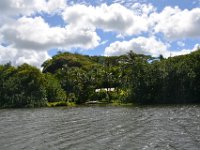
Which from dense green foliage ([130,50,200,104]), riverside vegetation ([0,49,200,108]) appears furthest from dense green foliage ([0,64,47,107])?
dense green foliage ([130,50,200,104])

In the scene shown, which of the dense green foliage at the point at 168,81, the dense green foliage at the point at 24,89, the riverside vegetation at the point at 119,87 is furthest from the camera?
the dense green foliage at the point at 24,89

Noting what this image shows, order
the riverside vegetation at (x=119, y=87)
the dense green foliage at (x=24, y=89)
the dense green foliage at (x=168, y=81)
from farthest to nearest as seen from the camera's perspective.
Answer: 1. the dense green foliage at (x=24, y=89)
2. the riverside vegetation at (x=119, y=87)
3. the dense green foliage at (x=168, y=81)

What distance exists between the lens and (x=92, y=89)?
131 metres

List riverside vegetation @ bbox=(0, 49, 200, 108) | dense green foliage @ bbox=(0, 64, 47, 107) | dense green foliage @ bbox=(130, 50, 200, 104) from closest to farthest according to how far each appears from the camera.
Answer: dense green foliage @ bbox=(130, 50, 200, 104) < riverside vegetation @ bbox=(0, 49, 200, 108) < dense green foliage @ bbox=(0, 64, 47, 107)

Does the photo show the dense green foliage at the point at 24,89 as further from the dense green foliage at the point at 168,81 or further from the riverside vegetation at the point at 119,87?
the dense green foliage at the point at 168,81

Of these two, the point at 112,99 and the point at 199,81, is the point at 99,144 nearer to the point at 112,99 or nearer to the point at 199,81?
the point at 199,81

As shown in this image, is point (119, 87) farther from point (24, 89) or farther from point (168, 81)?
point (24, 89)

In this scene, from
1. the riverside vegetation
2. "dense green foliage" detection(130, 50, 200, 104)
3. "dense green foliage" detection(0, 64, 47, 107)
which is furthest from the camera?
"dense green foliage" detection(0, 64, 47, 107)

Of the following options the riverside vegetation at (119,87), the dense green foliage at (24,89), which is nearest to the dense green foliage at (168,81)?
the riverside vegetation at (119,87)

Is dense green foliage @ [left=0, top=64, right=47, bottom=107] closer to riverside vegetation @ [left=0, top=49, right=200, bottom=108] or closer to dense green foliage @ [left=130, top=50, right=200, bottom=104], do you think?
riverside vegetation @ [left=0, top=49, right=200, bottom=108]

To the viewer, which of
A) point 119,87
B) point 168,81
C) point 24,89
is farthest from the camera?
point 119,87

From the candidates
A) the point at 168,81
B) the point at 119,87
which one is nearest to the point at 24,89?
the point at 119,87

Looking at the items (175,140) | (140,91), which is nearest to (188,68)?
(140,91)

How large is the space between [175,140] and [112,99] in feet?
320
